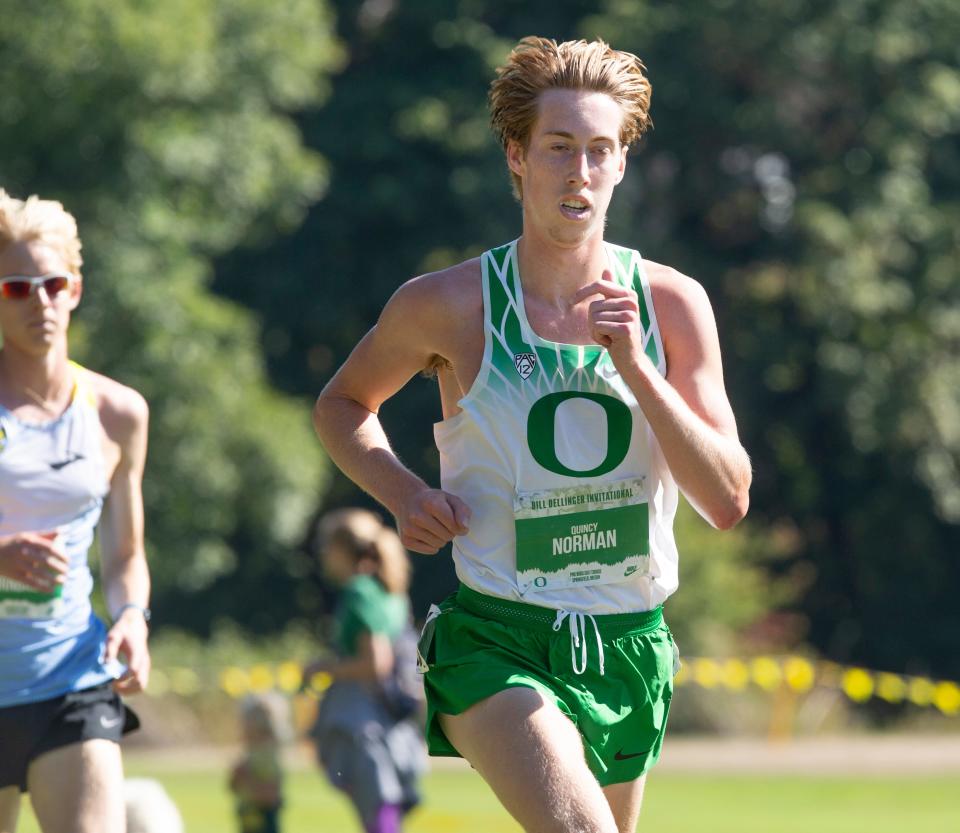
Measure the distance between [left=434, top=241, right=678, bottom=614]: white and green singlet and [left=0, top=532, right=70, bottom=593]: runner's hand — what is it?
119cm

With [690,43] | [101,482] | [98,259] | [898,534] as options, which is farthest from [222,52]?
[101,482]

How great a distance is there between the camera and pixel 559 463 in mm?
4613

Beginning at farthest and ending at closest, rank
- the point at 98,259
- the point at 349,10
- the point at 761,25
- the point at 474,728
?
the point at 349,10 < the point at 761,25 < the point at 98,259 < the point at 474,728

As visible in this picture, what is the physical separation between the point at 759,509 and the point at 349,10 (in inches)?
418

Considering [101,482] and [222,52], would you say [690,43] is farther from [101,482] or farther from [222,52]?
[101,482]

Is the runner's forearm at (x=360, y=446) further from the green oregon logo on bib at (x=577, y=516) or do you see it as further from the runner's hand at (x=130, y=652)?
the runner's hand at (x=130, y=652)

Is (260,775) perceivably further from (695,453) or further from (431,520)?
(695,453)

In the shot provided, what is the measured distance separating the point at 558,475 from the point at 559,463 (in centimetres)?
3

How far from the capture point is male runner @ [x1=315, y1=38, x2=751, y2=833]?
4.56m

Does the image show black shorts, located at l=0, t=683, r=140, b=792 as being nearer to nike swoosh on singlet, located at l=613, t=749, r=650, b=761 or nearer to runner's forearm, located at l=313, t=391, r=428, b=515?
runner's forearm, located at l=313, t=391, r=428, b=515

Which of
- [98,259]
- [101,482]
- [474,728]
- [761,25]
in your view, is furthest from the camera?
[761,25]

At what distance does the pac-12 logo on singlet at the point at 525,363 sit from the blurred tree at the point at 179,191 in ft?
64.7

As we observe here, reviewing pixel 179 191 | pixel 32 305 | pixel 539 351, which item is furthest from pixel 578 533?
pixel 179 191

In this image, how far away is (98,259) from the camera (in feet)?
A: 82.2
